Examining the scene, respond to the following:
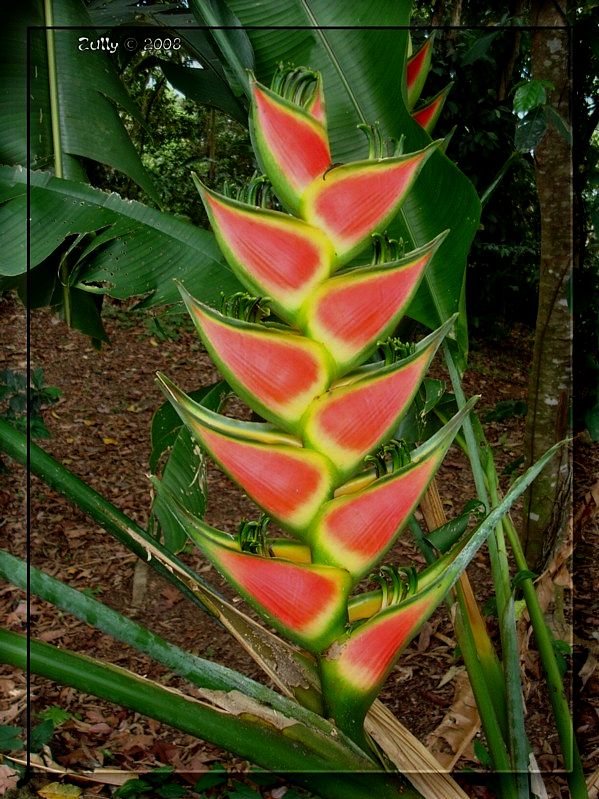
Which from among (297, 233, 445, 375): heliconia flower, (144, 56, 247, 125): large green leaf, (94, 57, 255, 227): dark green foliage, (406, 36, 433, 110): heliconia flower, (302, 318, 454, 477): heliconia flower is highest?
(406, 36, 433, 110): heliconia flower

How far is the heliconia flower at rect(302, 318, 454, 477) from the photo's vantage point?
38 cm

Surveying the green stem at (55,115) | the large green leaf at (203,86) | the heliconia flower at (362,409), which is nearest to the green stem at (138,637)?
the heliconia flower at (362,409)

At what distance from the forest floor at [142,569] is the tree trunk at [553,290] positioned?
2 cm

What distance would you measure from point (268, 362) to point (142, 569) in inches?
10.8

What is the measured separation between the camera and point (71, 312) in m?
0.58

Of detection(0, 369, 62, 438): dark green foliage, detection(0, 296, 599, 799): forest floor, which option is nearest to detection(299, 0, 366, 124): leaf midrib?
detection(0, 296, 599, 799): forest floor

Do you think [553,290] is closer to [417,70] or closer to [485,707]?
[417,70]

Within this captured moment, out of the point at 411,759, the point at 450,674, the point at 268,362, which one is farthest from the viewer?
the point at 450,674

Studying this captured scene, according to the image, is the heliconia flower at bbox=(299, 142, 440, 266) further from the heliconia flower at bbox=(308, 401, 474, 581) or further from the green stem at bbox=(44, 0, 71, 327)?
the green stem at bbox=(44, 0, 71, 327)

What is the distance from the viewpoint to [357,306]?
15.4 inches

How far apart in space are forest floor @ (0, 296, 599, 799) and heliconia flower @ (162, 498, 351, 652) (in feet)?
0.44

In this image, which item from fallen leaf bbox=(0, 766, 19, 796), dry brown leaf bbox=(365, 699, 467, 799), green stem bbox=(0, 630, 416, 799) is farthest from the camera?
fallen leaf bbox=(0, 766, 19, 796)

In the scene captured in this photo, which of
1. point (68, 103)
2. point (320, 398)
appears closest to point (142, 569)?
point (320, 398)

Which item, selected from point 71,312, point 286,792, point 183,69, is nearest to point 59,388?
point 71,312
